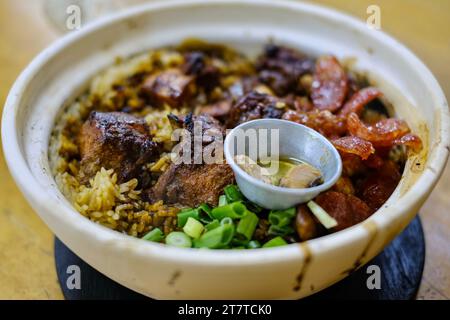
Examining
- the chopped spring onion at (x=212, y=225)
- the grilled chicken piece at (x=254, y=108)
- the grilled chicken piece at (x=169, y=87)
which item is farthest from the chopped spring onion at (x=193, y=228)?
the grilled chicken piece at (x=169, y=87)

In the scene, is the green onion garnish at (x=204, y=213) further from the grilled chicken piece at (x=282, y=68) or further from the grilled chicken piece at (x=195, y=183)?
the grilled chicken piece at (x=282, y=68)

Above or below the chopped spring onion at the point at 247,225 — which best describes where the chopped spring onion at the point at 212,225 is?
below

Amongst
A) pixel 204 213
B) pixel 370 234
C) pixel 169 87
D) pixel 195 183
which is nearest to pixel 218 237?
pixel 204 213

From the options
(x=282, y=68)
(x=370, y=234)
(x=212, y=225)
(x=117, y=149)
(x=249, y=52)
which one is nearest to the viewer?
(x=370, y=234)

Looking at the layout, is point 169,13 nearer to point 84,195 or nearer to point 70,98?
point 70,98

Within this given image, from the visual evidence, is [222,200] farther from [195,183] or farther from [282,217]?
[282,217]
